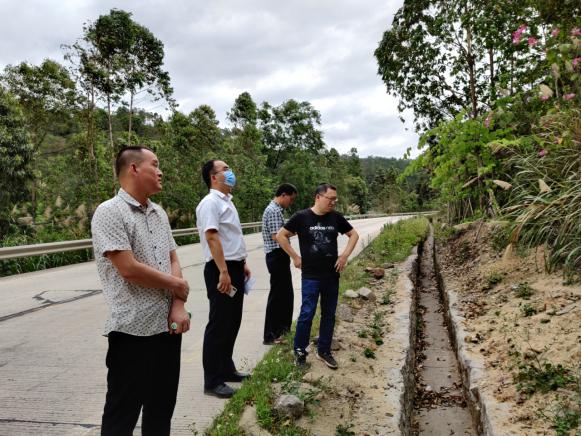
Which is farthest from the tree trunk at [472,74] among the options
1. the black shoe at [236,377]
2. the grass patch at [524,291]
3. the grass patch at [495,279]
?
the black shoe at [236,377]

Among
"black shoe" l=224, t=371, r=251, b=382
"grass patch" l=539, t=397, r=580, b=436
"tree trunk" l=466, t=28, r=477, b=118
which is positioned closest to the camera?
"grass patch" l=539, t=397, r=580, b=436

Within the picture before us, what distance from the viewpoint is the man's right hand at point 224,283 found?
12.9 feet

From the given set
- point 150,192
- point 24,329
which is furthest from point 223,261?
point 24,329

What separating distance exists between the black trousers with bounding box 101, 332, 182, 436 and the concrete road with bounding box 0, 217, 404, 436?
975 millimetres

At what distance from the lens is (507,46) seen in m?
11.4

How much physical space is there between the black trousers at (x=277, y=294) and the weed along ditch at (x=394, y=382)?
1.09 ft

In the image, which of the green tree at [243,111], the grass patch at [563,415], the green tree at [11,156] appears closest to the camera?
the grass patch at [563,415]

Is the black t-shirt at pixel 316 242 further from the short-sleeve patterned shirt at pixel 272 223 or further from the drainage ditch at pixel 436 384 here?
the drainage ditch at pixel 436 384

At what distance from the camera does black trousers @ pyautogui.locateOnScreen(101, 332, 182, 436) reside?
2371 millimetres

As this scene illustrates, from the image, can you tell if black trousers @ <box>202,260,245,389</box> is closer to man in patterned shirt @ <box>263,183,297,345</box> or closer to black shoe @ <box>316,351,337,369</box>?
black shoe @ <box>316,351,337,369</box>

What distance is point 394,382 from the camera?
4617mm

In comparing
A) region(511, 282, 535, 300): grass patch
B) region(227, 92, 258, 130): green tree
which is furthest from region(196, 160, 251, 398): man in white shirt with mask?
region(227, 92, 258, 130): green tree

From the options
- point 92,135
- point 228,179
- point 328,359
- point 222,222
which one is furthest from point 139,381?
point 92,135

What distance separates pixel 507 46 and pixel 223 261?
413 inches
